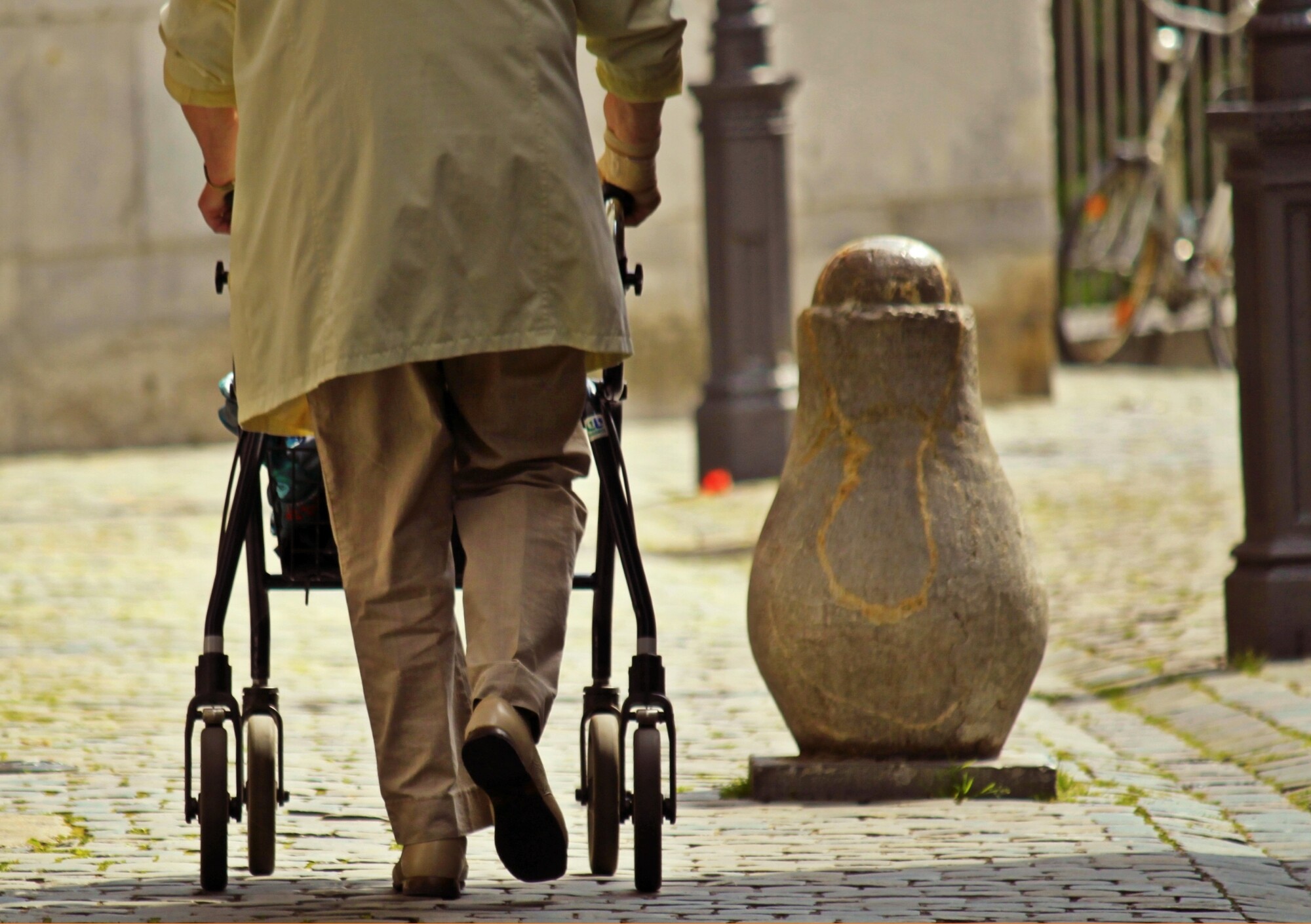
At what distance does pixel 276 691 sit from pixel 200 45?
1099 mm

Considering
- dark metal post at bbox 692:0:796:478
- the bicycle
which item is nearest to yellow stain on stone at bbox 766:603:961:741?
dark metal post at bbox 692:0:796:478

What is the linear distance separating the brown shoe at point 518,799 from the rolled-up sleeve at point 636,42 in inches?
38.8

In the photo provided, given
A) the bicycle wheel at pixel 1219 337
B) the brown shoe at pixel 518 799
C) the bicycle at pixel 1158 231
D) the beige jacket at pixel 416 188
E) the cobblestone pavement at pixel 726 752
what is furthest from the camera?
the bicycle wheel at pixel 1219 337

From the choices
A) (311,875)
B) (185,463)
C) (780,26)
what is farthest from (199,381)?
(311,875)

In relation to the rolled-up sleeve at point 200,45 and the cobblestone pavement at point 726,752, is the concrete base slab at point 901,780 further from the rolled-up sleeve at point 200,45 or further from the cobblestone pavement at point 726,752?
the rolled-up sleeve at point 200,45

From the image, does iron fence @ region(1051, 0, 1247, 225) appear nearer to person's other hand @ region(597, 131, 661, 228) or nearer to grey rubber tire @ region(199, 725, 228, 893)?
person's other hand @ region(597, 131, 661, 228)

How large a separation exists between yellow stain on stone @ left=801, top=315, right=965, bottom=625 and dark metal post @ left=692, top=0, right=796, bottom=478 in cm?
530

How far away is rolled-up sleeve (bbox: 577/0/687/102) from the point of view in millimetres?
3285

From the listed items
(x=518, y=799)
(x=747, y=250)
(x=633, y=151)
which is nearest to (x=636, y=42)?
(x=633, y=151)

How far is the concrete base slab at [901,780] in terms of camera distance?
173 inches

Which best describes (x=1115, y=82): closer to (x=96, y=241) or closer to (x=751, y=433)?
(x=751, y=433)

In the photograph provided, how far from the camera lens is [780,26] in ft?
41.7

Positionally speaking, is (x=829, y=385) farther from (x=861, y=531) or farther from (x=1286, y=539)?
(x=1286, y=539)

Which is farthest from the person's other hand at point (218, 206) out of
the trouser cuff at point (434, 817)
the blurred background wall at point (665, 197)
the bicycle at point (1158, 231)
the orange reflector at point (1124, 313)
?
the orange reflector at point (1124, 313)
